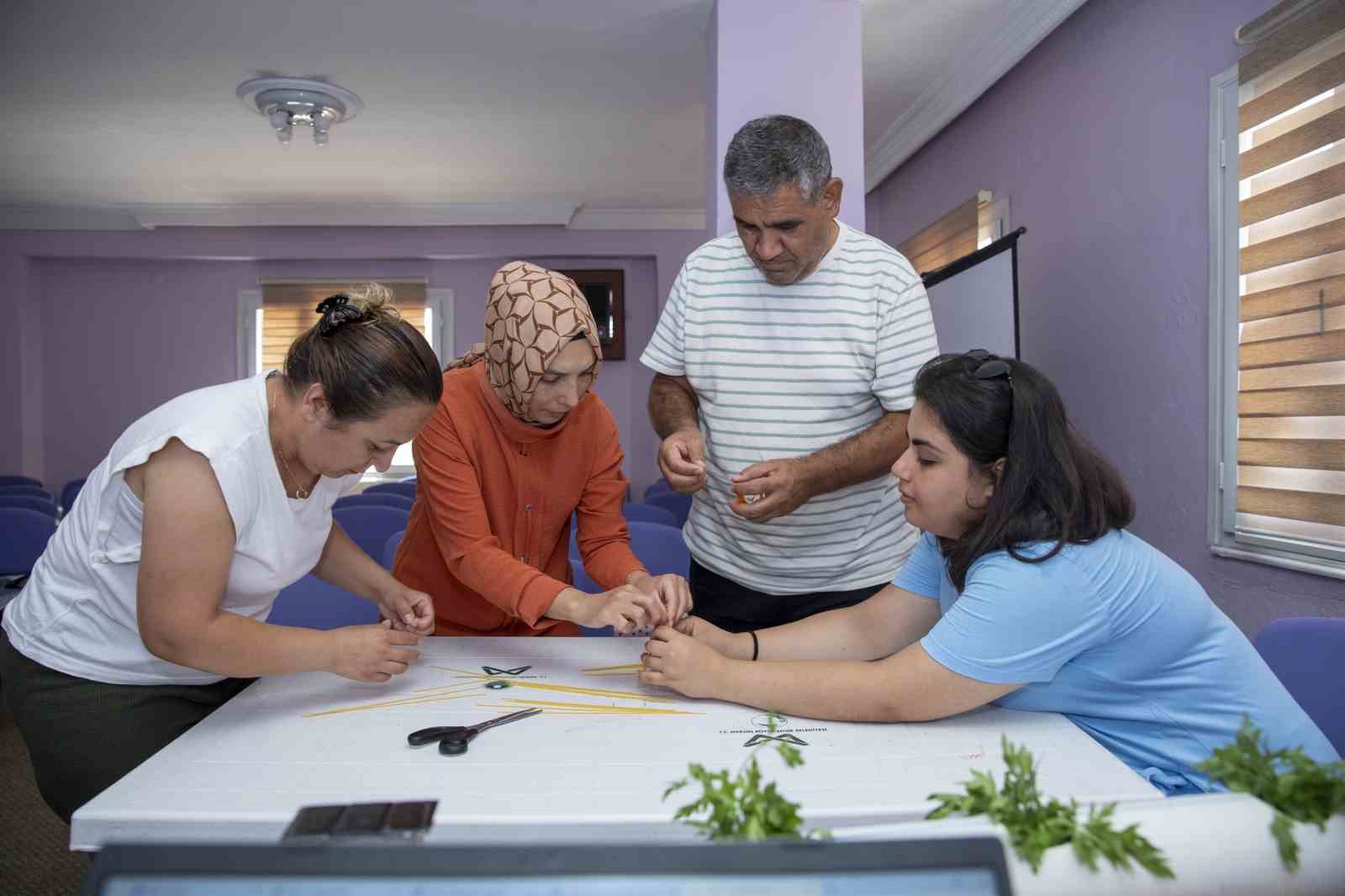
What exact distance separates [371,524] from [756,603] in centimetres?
218

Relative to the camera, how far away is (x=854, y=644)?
5.54 feet

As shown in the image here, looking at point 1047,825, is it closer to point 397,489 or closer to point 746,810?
point 746,810

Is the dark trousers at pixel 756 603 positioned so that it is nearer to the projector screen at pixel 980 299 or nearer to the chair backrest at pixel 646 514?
the chair backrest at pixel 646 514

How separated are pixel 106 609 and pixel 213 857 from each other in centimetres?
109

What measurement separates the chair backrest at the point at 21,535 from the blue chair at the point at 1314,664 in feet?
14.4

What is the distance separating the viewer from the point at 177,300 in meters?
8.27

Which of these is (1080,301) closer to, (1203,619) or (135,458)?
(1203,619)

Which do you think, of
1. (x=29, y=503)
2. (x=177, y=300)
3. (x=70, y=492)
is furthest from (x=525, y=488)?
(x=177, y=300)

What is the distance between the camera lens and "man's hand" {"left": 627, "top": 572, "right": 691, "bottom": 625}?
164 centimetres

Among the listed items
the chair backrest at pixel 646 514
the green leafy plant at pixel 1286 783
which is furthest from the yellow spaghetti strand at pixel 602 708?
the chair backrest at pixel 646 514

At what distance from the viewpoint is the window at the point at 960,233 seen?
4660 millimetres

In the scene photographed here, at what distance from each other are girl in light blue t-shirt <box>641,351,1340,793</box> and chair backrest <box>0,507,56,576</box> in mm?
3699

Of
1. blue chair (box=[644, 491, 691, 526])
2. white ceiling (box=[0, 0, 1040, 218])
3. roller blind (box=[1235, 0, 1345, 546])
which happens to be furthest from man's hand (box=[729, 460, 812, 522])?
blue chair (box=[644, 491, 691, 526])

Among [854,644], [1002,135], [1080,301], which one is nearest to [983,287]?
[1080,301]
